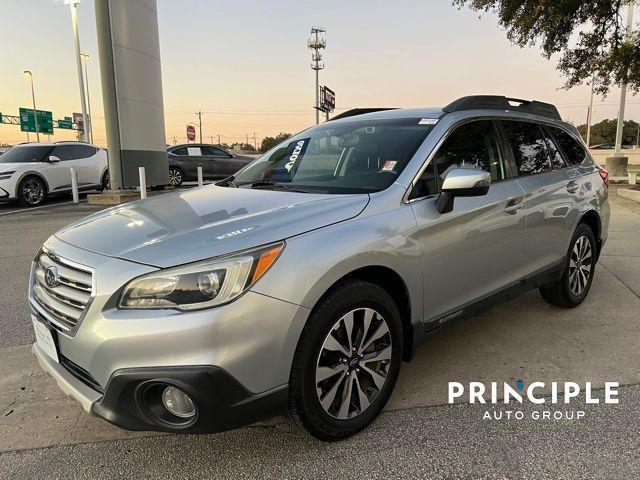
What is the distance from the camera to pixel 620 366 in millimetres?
3393

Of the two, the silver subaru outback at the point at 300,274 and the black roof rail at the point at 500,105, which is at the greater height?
the black roof rail at the point at 500,105

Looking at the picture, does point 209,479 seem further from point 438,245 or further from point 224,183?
point 224,183

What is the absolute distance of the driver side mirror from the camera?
2752 mm

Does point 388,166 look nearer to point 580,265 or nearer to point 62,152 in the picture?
point 580,265

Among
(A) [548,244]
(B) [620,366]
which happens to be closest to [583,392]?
(B) [620,366]

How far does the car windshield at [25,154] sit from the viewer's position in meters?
12.5

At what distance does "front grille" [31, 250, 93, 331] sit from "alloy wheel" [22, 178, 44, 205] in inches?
452

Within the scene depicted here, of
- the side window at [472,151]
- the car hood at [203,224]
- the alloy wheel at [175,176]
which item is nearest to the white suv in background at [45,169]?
the alloy wheel at [175,176]

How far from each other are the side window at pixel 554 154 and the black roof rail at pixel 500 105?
209mm

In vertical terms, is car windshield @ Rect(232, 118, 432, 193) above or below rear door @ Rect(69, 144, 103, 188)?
above

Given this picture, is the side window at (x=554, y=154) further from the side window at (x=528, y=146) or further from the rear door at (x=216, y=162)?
the rear door at (x=216, y=162)

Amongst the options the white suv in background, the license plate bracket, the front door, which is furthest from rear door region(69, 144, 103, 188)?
the front door

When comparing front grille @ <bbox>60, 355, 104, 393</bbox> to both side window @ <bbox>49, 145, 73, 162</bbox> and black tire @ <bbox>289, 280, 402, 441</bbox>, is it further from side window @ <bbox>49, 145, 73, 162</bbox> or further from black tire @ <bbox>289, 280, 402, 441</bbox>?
side window @ <bbox>49, 145, 73, 162</bbox>

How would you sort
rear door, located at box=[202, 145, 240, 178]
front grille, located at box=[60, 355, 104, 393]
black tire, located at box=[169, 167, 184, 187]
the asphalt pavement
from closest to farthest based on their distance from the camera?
front grille, located at box=[60, 355, 104, 393] < the asphalt pavement < black tire, located at box=[169, 167, 184, 187] < rear door, located at box=[202, 145, 240, 178]
